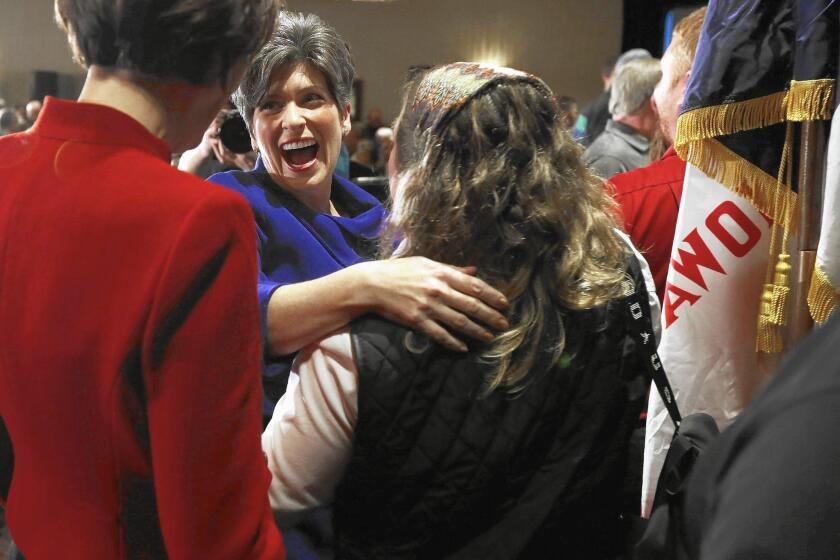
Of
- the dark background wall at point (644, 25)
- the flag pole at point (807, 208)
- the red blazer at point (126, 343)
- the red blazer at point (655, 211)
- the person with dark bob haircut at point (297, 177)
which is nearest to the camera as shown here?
Result: the red blazer at point (126, 343)

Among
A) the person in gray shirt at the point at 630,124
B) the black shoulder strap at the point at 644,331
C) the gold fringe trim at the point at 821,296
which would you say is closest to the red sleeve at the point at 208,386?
the black shoulder strap at the point at 644,331

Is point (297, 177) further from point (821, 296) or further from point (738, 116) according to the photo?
point (821, 296)

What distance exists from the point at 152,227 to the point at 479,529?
0.58m

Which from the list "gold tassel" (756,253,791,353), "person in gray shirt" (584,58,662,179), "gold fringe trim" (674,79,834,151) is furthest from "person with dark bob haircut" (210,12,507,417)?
"person in gray shirt" (584,58,662,179)

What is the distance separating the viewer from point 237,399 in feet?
2.54

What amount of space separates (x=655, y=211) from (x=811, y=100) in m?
0.66

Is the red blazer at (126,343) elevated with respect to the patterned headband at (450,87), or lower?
lower

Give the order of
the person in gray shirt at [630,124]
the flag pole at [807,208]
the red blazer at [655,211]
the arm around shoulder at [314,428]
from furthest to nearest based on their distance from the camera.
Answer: the person in gray shirt at [630,124] < the red blazer at [655,211] < the flag pole at [807,208] < the arm around shoulder at [314,428]

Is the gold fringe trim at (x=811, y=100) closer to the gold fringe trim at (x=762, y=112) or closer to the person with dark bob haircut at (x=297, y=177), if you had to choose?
the gold fringe trim at (x=762, y=112)

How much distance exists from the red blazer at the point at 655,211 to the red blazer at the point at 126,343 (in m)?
1.50

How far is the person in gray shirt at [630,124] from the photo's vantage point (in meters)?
3.36

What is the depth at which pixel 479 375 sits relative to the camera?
1046mm

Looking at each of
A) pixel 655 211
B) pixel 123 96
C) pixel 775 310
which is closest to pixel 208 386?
pixel 123 96

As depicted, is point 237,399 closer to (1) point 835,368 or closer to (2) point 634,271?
(1) point 835,368
